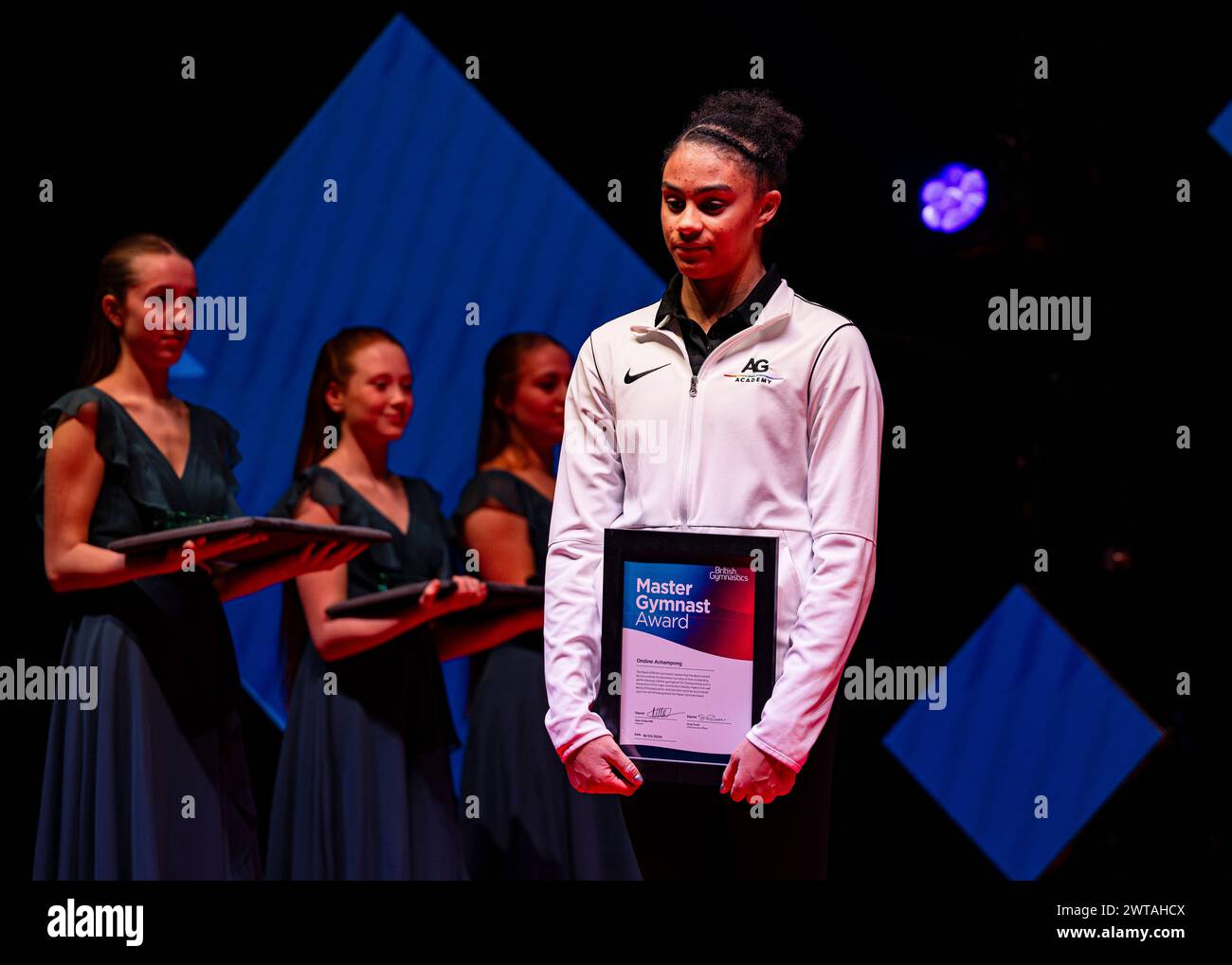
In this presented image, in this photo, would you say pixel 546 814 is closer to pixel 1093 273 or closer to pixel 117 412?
pixel 117 412

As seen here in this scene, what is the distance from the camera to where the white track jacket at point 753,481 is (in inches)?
99.7

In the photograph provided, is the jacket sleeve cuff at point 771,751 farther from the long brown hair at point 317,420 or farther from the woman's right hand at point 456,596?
the long brown hair at point 317,420

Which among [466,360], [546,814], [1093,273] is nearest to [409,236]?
[466,360]

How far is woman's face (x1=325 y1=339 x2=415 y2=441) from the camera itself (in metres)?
4.37

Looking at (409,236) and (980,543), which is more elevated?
(409,236)

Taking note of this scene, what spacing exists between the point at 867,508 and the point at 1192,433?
7.64ft

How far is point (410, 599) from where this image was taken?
157 inches

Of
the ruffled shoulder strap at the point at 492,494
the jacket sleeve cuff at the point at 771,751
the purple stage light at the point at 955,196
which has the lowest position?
the jacket sleeve cuff at the point at 771,751

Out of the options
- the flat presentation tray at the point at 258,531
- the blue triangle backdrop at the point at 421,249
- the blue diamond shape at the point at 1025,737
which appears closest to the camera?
the flat presentation tray at the point at 258,531

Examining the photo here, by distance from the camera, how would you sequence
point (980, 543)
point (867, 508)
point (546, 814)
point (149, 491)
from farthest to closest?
point (980, 543)
point (546, 814)
point (149, 491)
point (867, 508)

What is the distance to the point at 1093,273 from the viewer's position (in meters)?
4.51

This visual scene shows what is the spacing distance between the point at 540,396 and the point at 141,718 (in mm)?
1497

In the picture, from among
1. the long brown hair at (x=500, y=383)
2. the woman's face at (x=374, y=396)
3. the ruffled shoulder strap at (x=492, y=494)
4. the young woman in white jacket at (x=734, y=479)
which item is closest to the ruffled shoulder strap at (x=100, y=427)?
the woman's face at (x=374, y=396)

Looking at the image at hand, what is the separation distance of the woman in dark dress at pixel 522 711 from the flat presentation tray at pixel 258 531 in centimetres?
67
